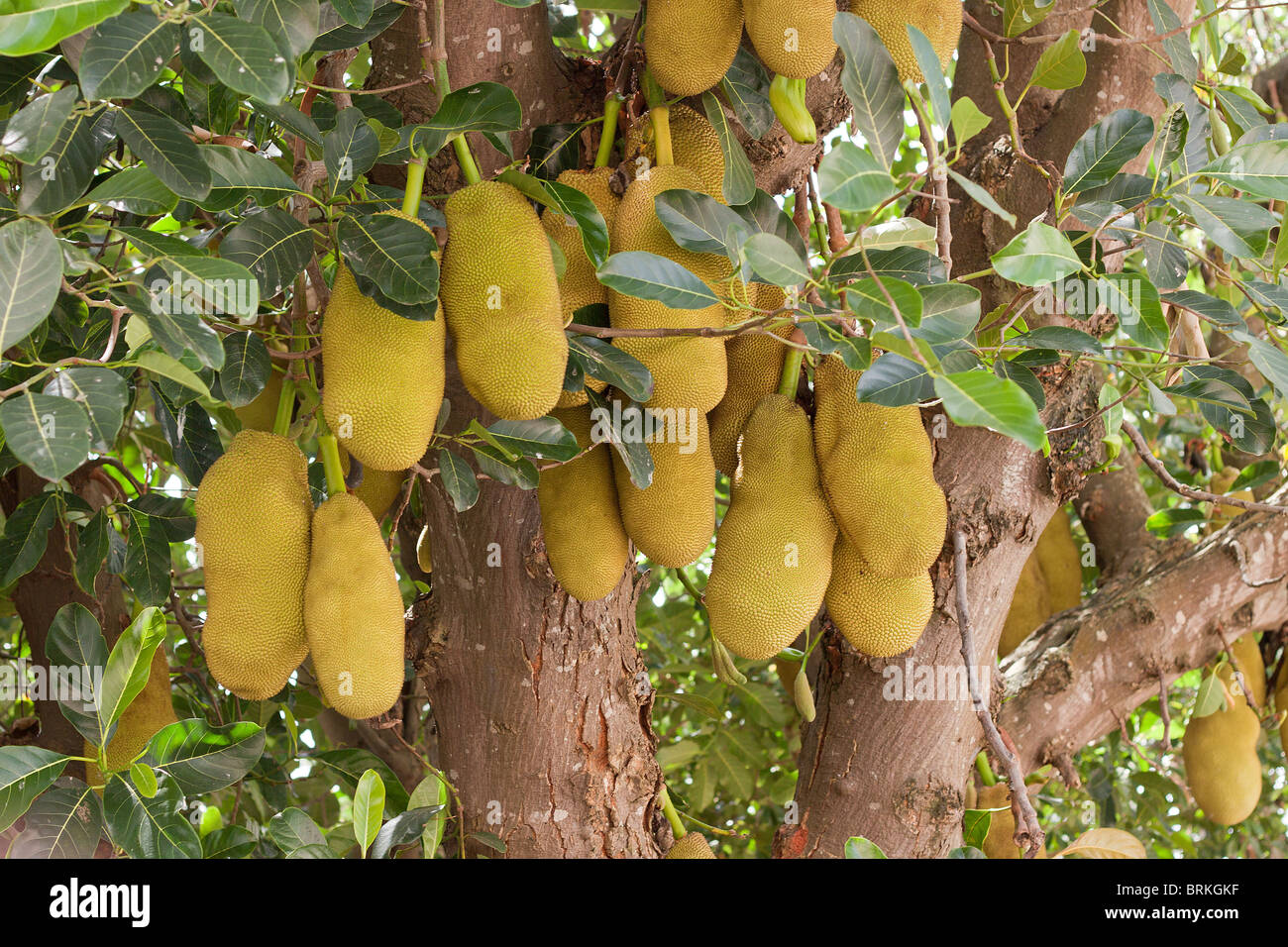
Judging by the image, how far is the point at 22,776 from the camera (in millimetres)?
955

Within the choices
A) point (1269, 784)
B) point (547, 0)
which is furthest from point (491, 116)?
point (1269, 784)

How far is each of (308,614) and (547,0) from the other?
843 millimetres

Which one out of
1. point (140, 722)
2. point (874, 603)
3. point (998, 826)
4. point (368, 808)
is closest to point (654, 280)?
point (874, 603)

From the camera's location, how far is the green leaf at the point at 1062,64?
1.25 m

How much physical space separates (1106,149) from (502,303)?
2.12 feet

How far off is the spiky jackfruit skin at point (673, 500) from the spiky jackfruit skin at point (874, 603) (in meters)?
0.18

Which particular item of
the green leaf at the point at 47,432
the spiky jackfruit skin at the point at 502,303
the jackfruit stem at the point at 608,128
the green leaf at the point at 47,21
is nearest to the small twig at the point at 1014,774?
the spiky jackfruit skin at the point at 502,303

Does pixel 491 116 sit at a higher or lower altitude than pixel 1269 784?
higher

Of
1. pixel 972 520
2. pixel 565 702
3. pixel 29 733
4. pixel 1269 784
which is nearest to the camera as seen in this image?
pixel 565 702

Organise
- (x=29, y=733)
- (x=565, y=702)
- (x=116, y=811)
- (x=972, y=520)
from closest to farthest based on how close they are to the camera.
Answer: (x=116, y=811) → (x=565, y=702) → (x=972, y=520) → (x=29, y=733)

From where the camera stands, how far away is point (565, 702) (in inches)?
53.9

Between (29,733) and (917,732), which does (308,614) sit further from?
(29,733)

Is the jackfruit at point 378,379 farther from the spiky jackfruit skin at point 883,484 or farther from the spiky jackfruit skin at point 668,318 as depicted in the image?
the spiky jackfruit skin at point 883,484

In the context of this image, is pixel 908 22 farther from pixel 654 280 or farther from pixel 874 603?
pixel 874 603
